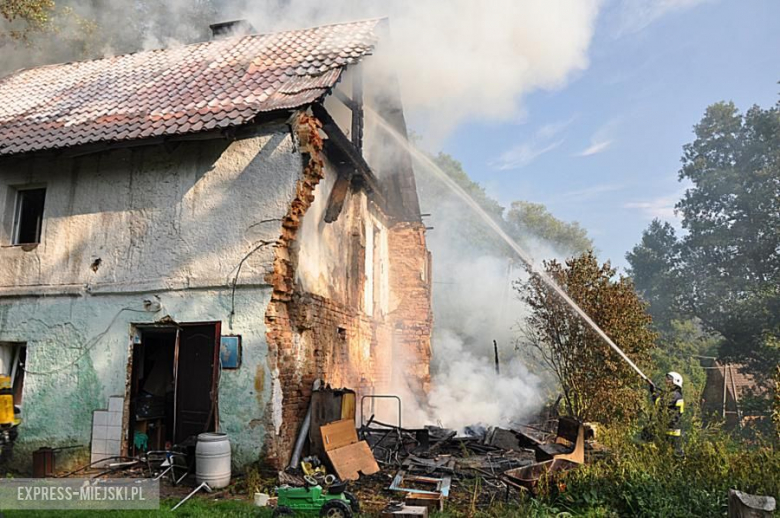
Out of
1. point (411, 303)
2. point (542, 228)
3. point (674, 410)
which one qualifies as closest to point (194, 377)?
point (674, 410)

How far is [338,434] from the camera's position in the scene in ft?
30.7

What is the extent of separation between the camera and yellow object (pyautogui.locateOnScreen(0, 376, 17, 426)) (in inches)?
383

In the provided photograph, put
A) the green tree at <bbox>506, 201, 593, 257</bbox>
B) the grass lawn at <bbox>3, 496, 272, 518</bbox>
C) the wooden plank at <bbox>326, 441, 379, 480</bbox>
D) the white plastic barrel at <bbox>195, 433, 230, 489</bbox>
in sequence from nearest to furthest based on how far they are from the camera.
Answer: the grass lawn at <bbox>3, 496, 272, 518</bbox> → the white plastic barrel at <bbox>195, 433, 230, 489</bbox> → the wooden plank at <bbox>326, 441, 379, 480</bbox> → the green tree at <bbox>506, 201, 593, 257</bbox>

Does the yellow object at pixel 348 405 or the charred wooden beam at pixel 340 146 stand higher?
the charred wooden beam at pixel 340 146

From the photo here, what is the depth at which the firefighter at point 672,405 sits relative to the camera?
821cm

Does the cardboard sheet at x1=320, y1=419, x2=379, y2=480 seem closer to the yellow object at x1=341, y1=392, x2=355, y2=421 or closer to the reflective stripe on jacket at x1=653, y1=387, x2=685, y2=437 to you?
the yellow object at x1=341, y1=392, x2=355, y2=421

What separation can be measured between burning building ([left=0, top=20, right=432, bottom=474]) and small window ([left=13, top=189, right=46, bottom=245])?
0.11ft

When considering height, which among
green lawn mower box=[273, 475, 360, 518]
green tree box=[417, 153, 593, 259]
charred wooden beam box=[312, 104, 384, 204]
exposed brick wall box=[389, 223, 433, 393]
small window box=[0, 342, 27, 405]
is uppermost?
green tree box=[417, 153, 593, 259]

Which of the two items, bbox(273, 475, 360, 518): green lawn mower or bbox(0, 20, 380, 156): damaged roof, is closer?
bbox(273, 475, 360, 518): green lawn mower

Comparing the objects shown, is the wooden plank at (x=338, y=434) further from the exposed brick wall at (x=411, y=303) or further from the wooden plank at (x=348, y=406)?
the exposed brick wall at (x=411, y=303)

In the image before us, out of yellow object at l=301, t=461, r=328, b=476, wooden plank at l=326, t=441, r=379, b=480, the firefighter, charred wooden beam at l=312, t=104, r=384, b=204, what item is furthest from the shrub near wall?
charred wooden beam at l=312, t=104, r=384, b=204

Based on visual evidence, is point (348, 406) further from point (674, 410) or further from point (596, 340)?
point (596, 340)

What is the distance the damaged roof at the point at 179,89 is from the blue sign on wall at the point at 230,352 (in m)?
3.41


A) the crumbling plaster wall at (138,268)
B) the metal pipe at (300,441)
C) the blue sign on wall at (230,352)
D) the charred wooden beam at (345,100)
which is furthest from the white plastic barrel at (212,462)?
the charred wooden beam at (345,100)
